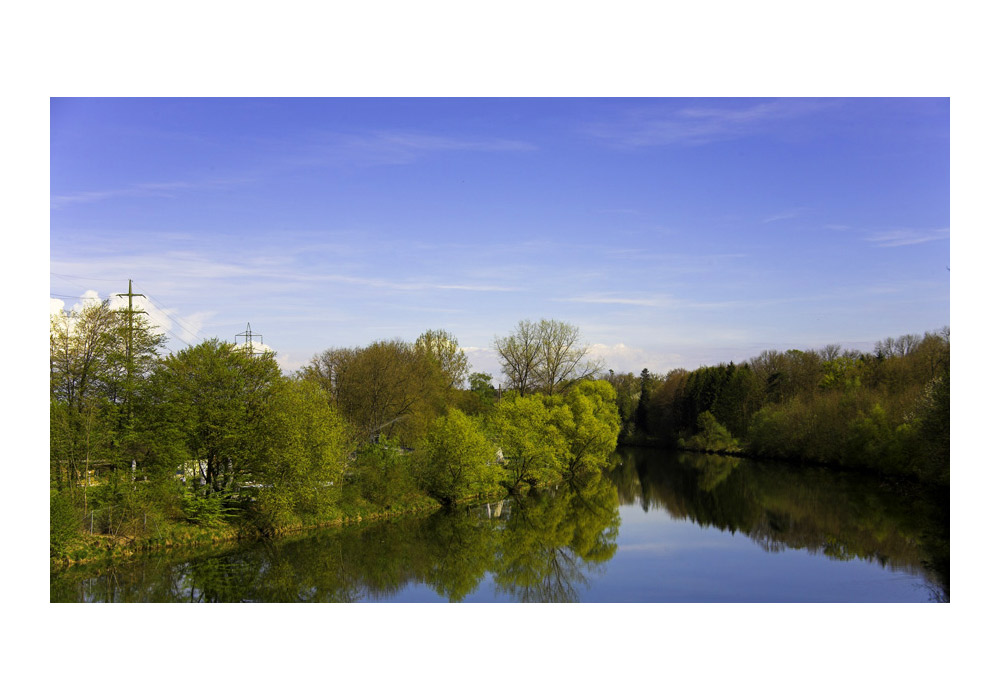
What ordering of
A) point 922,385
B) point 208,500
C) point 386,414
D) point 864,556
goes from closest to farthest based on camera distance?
point 864,556 < point 208,500 < point 922,385 < point 386,414

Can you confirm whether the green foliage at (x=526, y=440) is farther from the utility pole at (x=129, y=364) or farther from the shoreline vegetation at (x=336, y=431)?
the utility pole at (x=129, y=364)

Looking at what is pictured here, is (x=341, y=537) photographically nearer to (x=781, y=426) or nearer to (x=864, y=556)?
(x=864, y=556)

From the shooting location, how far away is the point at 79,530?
18.0 m

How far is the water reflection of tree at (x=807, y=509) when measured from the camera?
20.2 m

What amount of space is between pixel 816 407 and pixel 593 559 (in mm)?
28305

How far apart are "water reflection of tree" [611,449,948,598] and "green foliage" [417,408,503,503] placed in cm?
732

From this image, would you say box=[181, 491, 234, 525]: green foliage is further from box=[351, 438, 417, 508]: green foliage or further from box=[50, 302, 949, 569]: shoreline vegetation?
box=[351, 438, 417, 508]: green foliage

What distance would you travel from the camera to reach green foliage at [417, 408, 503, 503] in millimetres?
30062

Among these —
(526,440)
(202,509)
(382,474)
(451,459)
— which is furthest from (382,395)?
(202,509)

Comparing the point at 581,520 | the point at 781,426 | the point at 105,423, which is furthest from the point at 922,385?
the point at 105,423

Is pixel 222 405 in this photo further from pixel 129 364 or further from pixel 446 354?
pixel 446 354

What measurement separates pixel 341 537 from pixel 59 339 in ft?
31.7

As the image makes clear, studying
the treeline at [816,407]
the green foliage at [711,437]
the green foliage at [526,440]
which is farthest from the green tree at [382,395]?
the green foliage at [711,437]

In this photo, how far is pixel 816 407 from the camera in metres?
43.8
